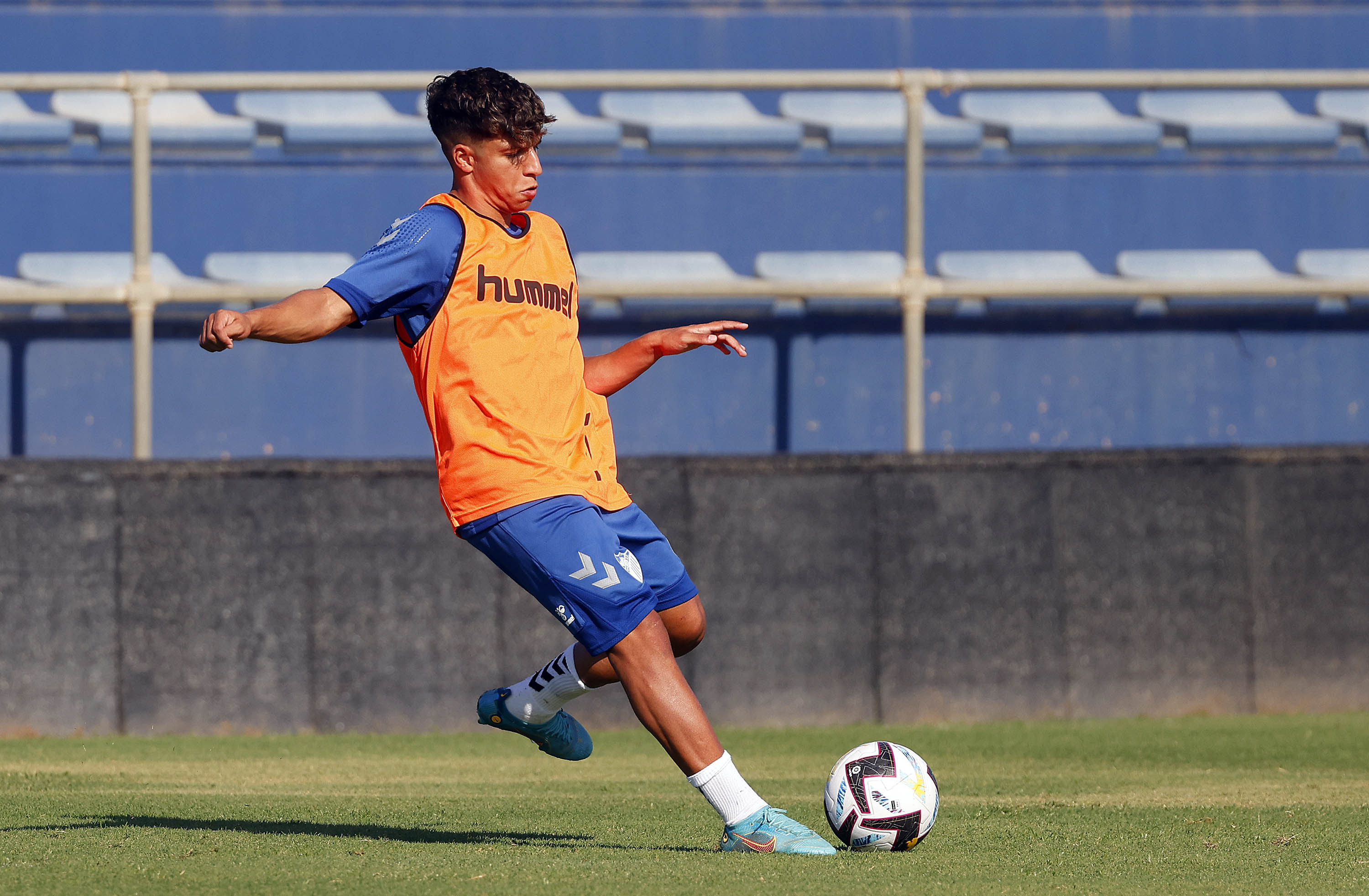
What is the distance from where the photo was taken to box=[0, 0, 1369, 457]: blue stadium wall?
935 centimetres

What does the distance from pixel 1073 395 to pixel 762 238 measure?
6.29 feet

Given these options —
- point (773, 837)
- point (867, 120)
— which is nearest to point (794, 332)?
point (867, 120)

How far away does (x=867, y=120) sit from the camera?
10.2m

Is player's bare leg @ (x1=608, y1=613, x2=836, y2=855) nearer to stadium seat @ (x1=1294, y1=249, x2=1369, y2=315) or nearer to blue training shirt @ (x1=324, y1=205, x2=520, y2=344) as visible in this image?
blue training shirt @ (x1=324, y1=205, x2=520, y2=344)

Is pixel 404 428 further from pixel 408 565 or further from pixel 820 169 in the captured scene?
pixel 820 169

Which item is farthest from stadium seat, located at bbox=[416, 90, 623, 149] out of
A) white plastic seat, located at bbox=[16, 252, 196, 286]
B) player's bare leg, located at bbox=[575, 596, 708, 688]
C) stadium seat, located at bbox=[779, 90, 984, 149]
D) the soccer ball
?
the soccer ball

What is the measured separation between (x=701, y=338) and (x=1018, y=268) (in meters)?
5.31

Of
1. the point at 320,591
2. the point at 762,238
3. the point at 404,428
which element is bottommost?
the point at 320,591

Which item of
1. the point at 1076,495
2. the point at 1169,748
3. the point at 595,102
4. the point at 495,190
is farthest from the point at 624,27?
the point at 495,190

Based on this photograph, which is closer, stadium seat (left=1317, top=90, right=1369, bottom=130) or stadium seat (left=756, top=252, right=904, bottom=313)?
stadium seat (left=756, top=252, right=904, bottom=313)

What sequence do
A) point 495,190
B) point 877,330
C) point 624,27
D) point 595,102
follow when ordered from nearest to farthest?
point 495,190, point 877,330, point 595,102, point 624,27

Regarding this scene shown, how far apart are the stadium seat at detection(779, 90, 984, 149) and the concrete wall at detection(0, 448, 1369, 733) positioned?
6.92ft

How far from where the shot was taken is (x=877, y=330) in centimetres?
946

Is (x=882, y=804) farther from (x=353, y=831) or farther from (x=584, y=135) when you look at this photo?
(x=584, y=135)
